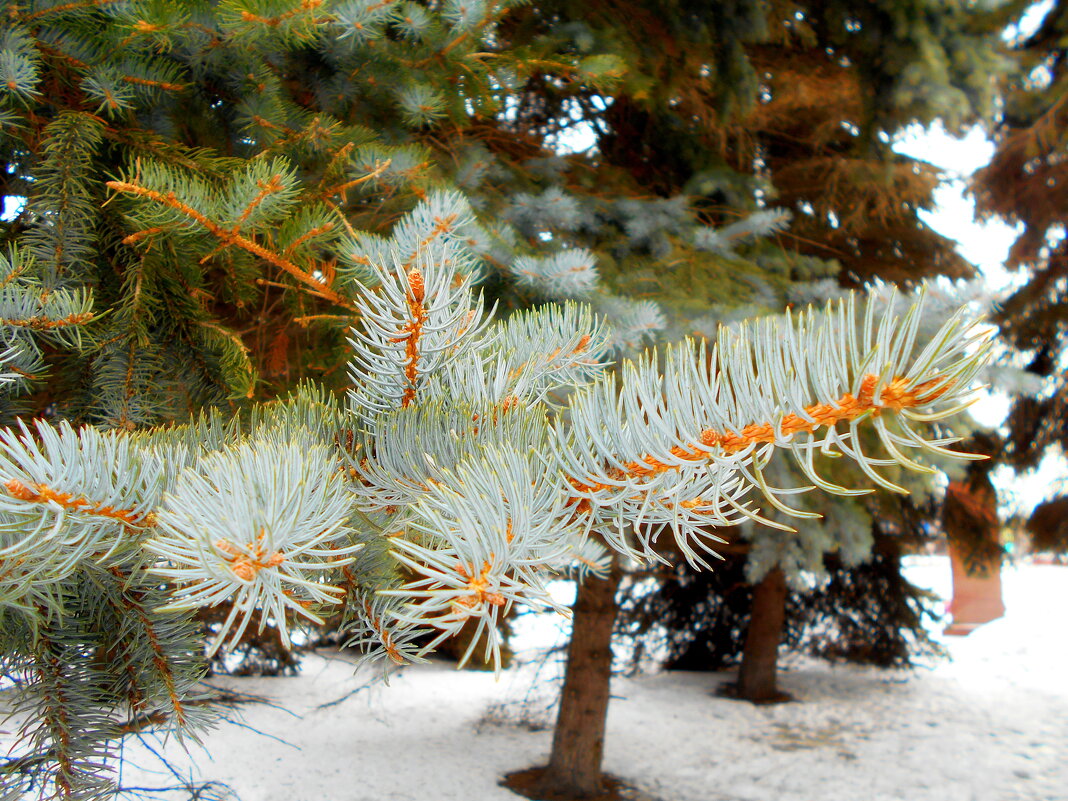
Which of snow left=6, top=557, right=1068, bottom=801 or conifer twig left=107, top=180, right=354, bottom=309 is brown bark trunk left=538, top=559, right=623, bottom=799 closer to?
snow left=6, top=557, right=1068, bottom=801

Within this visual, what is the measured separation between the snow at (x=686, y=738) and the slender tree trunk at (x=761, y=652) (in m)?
0.25

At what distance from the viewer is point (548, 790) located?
4844 mm

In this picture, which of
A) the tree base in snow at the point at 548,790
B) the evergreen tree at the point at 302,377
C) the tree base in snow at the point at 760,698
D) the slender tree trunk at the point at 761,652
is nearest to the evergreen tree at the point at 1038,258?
the slender tree trunk at the point at 761,652

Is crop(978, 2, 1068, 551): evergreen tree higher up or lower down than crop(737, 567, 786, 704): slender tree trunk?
higher up

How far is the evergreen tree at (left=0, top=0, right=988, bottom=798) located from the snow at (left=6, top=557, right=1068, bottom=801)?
287 cm

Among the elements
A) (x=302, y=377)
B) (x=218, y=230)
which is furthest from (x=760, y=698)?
(x=218, y=230)

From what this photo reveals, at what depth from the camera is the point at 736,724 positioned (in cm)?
666

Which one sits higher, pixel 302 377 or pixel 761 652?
pixel 302 377

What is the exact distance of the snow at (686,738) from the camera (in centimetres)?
499

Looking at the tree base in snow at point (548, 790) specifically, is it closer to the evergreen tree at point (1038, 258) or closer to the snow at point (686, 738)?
the snow at point (686, 738)

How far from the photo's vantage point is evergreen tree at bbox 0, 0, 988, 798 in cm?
51

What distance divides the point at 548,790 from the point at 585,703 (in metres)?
0.62

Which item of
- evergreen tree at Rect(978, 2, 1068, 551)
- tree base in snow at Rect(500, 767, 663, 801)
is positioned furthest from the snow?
evergreen tree at Rect(978, 2, 1068, 551)

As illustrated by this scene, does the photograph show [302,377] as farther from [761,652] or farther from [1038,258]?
[761,652]
